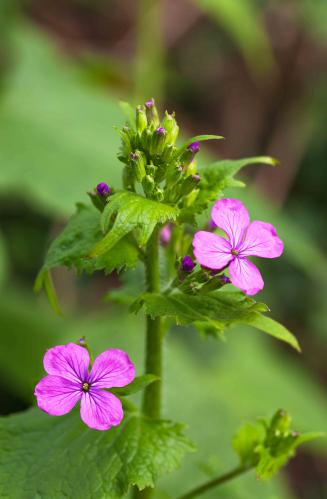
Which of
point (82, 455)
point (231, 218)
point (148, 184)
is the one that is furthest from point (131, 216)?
point (82, 455)

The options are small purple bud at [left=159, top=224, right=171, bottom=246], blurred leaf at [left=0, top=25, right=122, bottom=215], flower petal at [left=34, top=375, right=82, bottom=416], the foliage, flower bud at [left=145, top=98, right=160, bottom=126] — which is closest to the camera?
flower petal at [left=34, top=375, right=82, bottom=416]

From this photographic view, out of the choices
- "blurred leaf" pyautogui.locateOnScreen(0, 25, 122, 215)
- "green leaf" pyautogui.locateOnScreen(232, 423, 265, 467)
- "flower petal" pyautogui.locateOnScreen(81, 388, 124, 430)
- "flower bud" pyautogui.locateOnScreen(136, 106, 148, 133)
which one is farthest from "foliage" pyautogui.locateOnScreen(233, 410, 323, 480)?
"blurred leaf" pyautogui.locateOnScreen(0, 25, 122, 215)

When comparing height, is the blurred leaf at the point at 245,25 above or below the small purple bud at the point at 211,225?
above

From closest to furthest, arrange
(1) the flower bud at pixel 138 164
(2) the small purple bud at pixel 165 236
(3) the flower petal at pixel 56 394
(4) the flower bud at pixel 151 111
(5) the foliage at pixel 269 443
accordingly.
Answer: (3) the flower petal at pixel 56 394 < (1) the flower bud at pixel 138 164 < (4) the flower bud at pixel 151 111 < (5) the foliage at pixel 269 443 < (2) the small purple bud at pixel 165 236

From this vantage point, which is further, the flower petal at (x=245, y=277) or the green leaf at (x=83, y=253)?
the green leaf at (x=83, y=253)

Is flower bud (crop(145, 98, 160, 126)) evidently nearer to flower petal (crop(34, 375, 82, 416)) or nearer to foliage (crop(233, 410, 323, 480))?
flower petal (crop(34, 375, 82, 416))

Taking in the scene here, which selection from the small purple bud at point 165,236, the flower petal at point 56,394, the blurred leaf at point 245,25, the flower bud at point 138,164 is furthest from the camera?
the blurred leaf at point 245,25

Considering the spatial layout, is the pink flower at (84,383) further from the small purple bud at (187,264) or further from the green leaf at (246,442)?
the green leaf at (246,442)

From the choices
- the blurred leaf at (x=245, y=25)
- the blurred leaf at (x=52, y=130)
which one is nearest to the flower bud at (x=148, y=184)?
the blurred leaf at (x=52, y=130)
